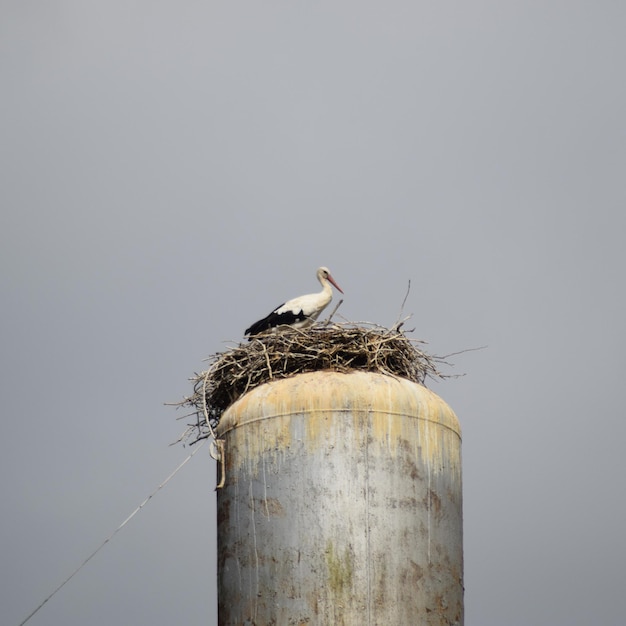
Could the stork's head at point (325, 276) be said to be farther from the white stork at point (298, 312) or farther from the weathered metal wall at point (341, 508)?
the weathered metal wall at point (341, 508)

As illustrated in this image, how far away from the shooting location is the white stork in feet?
66.3

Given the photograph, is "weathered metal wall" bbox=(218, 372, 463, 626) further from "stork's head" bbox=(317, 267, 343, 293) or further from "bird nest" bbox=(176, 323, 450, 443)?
"stork's head" bbox=(317, 267, 343, 293)

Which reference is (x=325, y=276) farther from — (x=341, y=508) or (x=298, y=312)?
(x=341, y=508)

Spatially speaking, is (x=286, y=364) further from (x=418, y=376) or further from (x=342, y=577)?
(x=342, y=577)

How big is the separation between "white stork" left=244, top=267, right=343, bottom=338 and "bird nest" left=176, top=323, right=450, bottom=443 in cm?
237

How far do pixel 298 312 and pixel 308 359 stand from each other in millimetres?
3774

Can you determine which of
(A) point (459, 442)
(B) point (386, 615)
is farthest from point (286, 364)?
(B) point (386, 615)

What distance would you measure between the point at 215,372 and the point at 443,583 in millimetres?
3964

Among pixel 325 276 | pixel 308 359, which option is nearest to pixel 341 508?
pixel 308 359

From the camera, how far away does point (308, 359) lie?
663 inches

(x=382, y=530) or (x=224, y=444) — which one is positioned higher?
(x=224, y=444)

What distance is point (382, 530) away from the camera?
607 inches

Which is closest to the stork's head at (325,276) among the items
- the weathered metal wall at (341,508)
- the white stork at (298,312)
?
the white stork at (298,312)

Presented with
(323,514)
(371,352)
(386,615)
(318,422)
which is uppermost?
(371,352)
